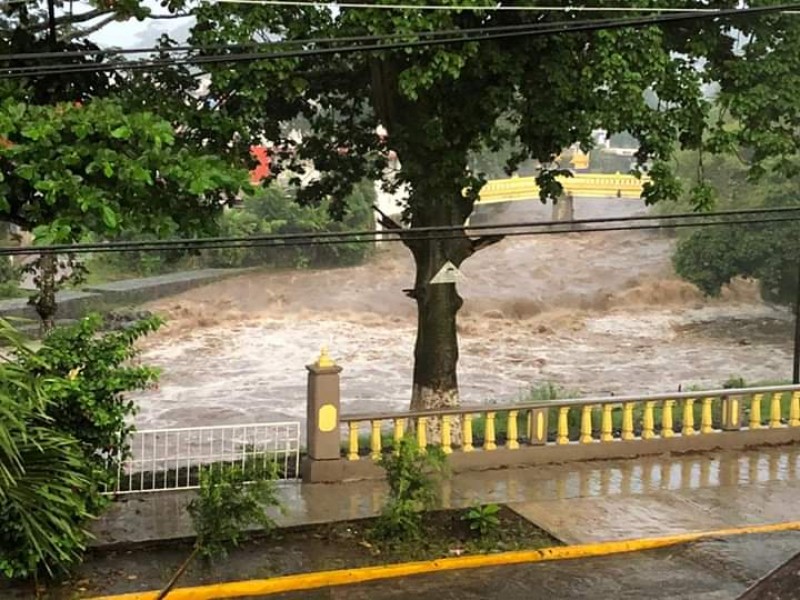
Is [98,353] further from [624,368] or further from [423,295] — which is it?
[624,368]

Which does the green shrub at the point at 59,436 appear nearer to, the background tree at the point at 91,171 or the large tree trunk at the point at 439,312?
the background tree at the point at 91,171

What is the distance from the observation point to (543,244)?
47938 millimetres

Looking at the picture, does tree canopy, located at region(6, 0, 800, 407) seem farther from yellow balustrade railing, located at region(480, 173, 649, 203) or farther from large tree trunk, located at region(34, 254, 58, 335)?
yellow balustrade railing, located at region(480, 173, 649, 203)

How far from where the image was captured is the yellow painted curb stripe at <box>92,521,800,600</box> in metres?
7.17

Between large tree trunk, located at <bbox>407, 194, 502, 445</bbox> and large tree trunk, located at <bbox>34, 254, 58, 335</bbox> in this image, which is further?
large tree trunk, located at <bbox>407, 194, 502, 445</bbox>

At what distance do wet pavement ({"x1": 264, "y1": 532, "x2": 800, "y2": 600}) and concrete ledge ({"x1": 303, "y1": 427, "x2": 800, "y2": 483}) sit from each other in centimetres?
246

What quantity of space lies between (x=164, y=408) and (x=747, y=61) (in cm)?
1503

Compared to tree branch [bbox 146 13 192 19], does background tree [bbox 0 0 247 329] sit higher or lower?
lower

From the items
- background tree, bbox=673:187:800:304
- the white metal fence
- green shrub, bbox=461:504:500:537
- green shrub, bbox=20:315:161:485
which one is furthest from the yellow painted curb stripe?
background tree, bbox=673:187:800:304

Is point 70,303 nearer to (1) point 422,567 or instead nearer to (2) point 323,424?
(2) point 323,424

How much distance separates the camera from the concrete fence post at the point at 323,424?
9.85 m

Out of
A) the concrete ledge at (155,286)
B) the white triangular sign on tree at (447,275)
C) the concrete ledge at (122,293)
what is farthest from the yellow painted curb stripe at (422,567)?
the concrete ledge at (155,286)

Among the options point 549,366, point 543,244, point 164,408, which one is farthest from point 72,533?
point 543,244

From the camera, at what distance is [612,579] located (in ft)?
25.0
